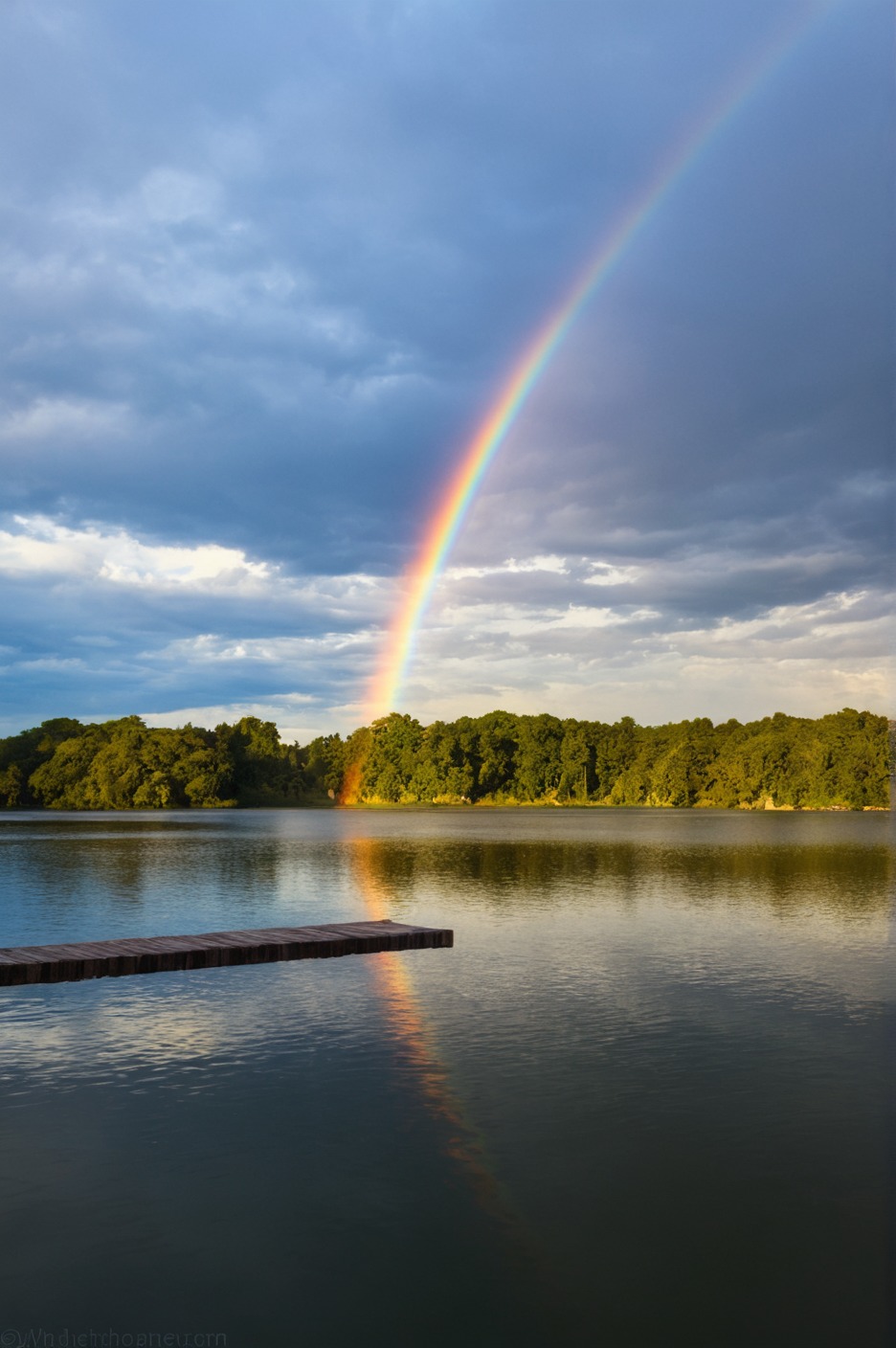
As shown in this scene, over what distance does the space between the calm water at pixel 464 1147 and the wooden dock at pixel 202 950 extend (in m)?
0.50

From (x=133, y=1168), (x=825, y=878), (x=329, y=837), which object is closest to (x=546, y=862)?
(x=825, y=878)

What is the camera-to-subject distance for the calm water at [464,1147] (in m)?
8.40

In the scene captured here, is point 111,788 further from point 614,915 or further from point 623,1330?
point 623,1330

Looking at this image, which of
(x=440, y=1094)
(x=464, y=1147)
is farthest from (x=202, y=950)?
(x=464, y=1147)

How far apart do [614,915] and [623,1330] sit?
24045mm

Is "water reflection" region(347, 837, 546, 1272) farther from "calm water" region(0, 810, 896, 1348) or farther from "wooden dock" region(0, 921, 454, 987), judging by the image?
"wooden dock" region(0, 921, 454, 987)

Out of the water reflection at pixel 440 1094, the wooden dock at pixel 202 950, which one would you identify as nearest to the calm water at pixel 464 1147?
the water reflection at pixel 440 1094

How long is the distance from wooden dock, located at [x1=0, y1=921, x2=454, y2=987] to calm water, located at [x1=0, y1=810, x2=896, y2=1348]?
502 mm

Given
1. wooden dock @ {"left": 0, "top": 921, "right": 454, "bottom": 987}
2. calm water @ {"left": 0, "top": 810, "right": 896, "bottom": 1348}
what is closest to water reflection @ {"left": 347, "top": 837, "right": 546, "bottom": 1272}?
calm water @ {"left": 0, "top": 810, "right": 896, "bottom": 1348}

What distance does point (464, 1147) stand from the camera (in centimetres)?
1173

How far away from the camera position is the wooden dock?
21078 millimetres

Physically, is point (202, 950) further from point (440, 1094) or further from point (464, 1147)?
point (464, 1147)

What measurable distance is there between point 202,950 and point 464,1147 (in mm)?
12152

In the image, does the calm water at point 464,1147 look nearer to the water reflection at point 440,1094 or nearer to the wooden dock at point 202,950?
the water reflection at point 440,1094
